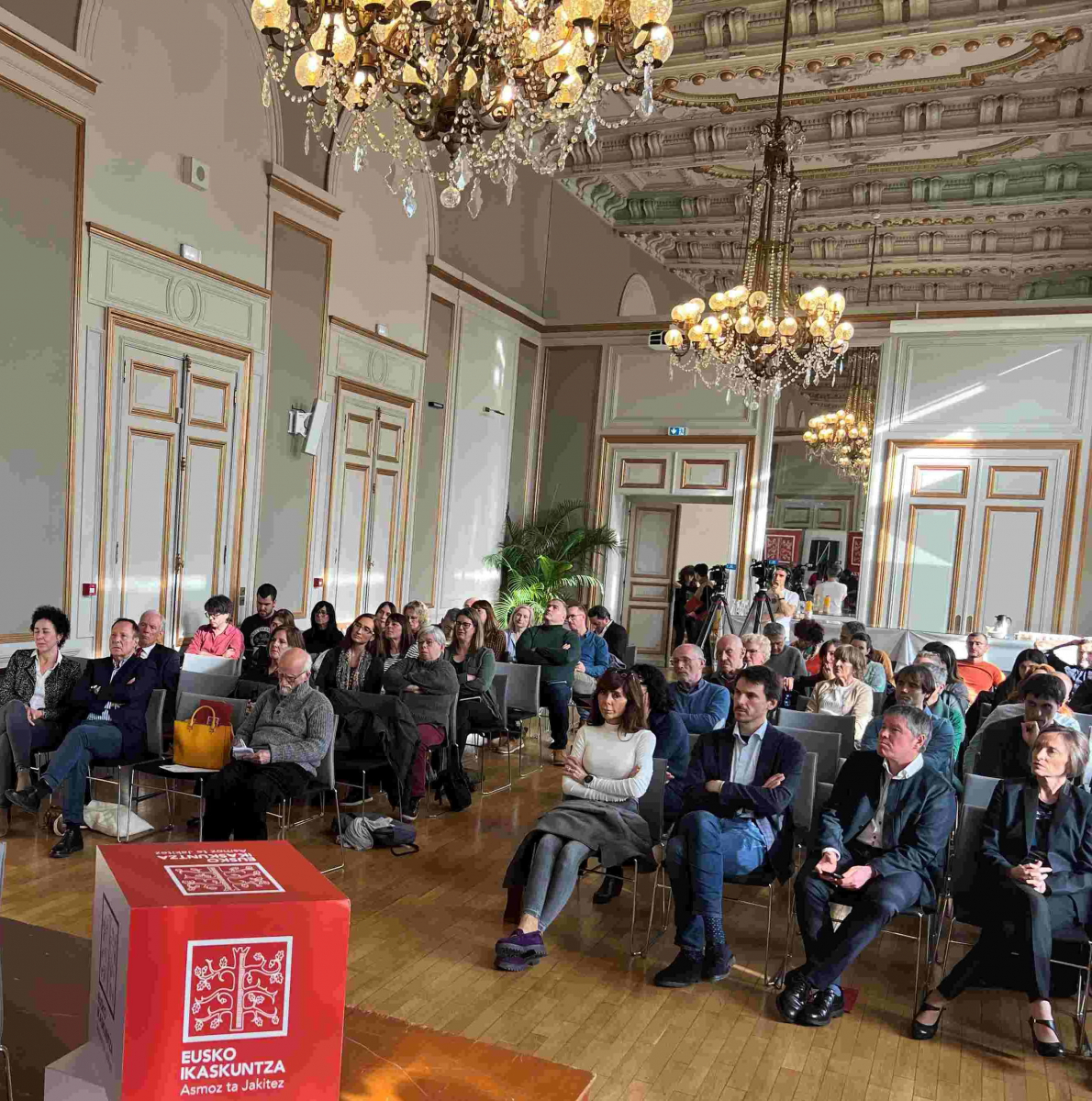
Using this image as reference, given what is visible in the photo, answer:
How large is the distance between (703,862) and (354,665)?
2991 mm

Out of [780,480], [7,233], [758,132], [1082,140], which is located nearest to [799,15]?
[758,132]

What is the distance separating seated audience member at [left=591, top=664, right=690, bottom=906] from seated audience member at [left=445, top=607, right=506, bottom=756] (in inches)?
64.7

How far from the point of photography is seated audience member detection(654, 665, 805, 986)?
12.1 feet

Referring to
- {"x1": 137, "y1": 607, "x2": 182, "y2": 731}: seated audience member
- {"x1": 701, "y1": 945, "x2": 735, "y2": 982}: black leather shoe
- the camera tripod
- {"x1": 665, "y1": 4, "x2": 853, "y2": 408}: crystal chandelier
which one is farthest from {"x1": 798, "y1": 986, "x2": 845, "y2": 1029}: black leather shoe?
the camera tripod

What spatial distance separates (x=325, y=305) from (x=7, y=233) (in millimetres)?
2972

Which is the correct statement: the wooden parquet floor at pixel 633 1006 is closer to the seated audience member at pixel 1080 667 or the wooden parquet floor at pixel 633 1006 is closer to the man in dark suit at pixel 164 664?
the man in dark suit at pixel 164 664

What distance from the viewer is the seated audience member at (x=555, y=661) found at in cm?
722

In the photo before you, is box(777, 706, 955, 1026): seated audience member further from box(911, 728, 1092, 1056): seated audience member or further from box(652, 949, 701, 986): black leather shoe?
box(652, 949, 701, 986): black leather shoe

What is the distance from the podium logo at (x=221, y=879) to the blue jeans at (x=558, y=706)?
6.37 metres

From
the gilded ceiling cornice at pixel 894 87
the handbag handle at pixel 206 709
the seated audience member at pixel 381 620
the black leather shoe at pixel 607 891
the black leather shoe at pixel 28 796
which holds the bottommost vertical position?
the black leather shoe at pixel 607 891

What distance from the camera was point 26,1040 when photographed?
1.01m

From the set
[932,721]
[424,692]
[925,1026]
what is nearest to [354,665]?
[424,692]

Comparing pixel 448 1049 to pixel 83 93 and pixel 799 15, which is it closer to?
pixel 83 93

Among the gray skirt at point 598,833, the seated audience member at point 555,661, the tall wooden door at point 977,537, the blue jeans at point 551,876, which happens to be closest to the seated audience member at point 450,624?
the seated audience member at point 555,661
